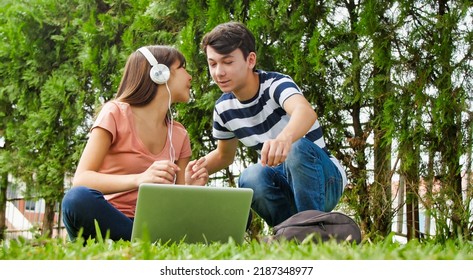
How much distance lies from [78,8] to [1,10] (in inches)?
46.3

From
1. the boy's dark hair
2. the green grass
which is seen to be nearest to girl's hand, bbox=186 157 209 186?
the boy's dark hair

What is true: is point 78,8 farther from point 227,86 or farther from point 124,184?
point 124,184

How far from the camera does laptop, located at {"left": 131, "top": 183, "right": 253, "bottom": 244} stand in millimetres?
2262

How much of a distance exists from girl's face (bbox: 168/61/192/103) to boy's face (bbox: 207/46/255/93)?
173 mm

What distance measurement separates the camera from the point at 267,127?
327 cm

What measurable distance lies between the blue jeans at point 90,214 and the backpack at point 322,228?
77 cm

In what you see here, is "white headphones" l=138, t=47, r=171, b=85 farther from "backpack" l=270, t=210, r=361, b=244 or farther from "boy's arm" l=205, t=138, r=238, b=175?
"backpack" l=270, t=210, r=361, b=244

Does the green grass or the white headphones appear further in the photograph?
the white headphones

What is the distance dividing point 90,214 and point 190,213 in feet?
1.93

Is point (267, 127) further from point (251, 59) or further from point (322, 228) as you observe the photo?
point (322, 228)

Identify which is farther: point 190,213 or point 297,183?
point 297,183

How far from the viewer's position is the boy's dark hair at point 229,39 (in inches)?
124
